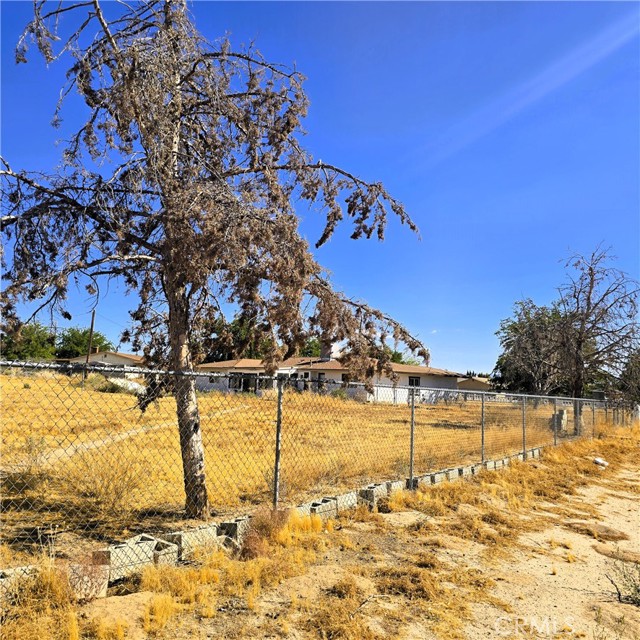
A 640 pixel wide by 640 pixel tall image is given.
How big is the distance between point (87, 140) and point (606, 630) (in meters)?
7.43

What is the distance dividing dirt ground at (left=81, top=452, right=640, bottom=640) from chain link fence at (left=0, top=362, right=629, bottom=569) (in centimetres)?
118

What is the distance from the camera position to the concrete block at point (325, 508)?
253 inches

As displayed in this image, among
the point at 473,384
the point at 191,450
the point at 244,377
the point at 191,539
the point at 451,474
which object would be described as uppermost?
the point at 244,377

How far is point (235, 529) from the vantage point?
5398 mm

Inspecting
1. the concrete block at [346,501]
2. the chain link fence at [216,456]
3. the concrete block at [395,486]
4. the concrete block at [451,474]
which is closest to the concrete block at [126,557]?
the chain link fence at [216,456]

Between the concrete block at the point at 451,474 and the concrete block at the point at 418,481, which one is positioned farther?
the concrete block at the point at 451,474

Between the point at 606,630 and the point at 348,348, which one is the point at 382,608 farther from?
the point at 348,348

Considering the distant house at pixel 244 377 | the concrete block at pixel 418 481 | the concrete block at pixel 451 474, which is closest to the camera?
the distant house at pixel 244 377

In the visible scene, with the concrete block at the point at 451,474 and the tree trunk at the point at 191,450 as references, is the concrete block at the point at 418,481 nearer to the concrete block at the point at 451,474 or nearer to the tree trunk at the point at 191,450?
the concrete block at the point at 451,474

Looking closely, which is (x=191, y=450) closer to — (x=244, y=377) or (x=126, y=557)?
(x=244, y=377)

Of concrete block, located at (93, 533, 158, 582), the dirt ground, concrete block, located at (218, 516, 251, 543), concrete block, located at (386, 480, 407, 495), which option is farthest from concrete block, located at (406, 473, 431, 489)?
concrete block, located at (93, 533, 158, 582)

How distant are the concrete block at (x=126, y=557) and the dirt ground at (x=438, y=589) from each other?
290 mm

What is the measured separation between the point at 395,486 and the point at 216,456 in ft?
13.9

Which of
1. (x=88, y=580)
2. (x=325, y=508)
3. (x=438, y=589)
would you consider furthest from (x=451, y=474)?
(x=88, y=580)
